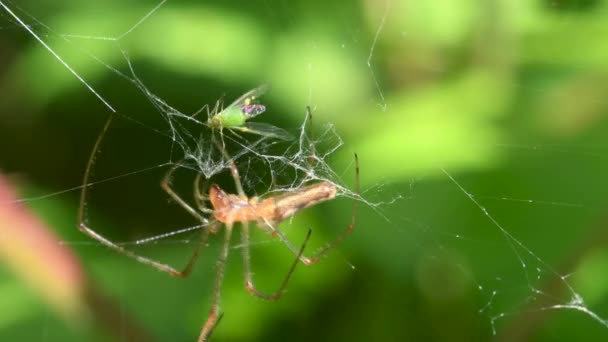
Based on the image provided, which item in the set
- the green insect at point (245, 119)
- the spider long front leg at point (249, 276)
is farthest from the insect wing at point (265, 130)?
the spider long front leg at point (249, 276)

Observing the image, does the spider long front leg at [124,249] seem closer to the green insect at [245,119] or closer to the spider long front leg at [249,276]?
the spider long front leg at [249,276]

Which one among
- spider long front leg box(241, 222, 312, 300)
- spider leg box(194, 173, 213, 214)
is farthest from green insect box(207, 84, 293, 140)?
spider long front leg box(241, 222, 312, 300)

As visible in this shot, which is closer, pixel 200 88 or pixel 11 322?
pixel 11 322

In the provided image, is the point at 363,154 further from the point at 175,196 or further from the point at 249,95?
the point at 175,196

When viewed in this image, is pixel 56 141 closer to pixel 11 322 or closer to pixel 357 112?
pixel 11 322

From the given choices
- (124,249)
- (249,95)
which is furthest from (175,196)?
(249,95)

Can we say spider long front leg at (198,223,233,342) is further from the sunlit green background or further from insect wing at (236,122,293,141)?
insect wing at (236,122,293,141)

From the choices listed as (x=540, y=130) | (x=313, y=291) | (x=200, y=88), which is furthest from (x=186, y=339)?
(x=540, y=130)
